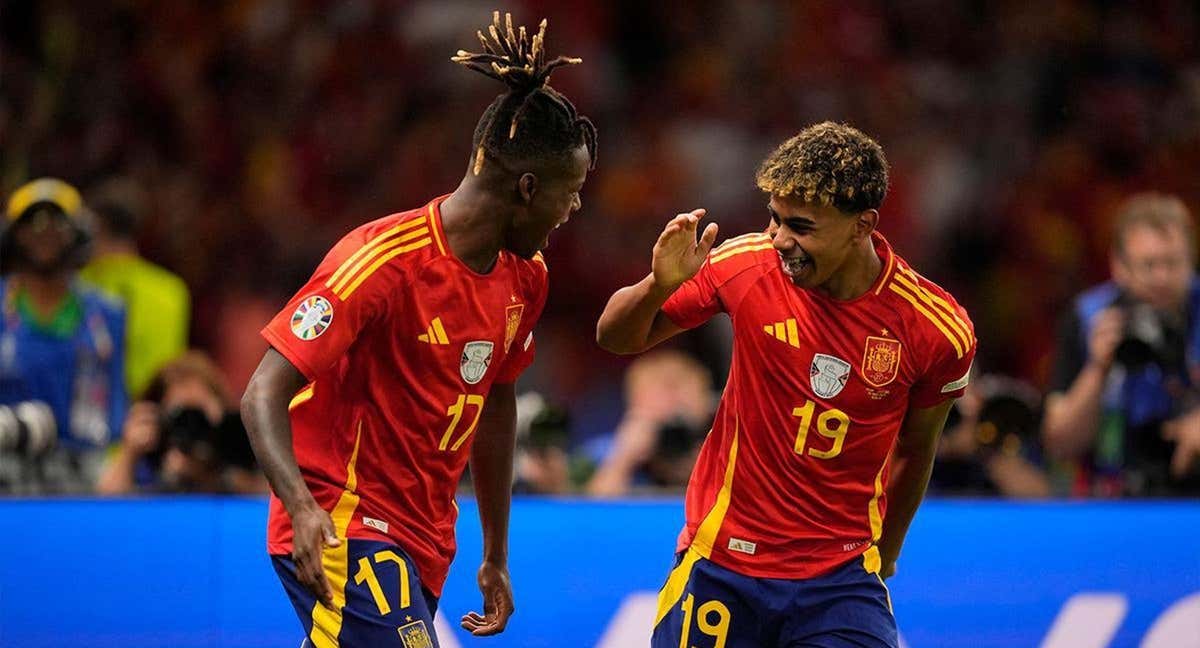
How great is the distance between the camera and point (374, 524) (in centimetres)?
427

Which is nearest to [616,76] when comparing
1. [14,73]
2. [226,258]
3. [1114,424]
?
[226,258]

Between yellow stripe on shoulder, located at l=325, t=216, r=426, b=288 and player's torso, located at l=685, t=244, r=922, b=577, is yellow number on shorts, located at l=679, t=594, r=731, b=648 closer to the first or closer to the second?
player's torso, located at l=685, t=244, r=922, b=577

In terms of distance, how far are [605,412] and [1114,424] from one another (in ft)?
11.6

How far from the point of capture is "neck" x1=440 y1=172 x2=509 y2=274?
4.33m

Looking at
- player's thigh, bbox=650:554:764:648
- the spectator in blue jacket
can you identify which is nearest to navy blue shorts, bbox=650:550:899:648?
player's thigh, bbox=650:554:764:648

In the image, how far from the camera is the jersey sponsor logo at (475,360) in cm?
436

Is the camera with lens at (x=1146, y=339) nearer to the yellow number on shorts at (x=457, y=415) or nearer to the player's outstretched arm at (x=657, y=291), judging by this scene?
the player's outstretched arm at (x=657, y=291)

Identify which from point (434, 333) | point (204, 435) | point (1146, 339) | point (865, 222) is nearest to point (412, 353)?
point (434, 333)

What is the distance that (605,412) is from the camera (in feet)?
31.8

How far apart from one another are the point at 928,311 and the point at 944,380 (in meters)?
0.19

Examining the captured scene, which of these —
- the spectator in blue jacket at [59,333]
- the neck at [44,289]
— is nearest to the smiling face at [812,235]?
the spectator in blue jacket at [59,333]

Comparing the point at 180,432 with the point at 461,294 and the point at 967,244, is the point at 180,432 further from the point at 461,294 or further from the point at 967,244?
the point at 967,244

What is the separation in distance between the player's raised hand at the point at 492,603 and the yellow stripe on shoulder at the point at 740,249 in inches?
39.3

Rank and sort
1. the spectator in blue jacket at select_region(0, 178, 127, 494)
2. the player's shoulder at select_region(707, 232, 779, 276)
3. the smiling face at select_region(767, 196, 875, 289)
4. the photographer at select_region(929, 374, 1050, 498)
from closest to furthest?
the smiling face at select_region(767, 196, 875, 289)
the player's shoulder at select_region(707, 232, 779, 276)
the photographer at select_region(929, 374, 1050, 498)
the spectator in blue jacket at select_region(0, 178, 127, 494)
